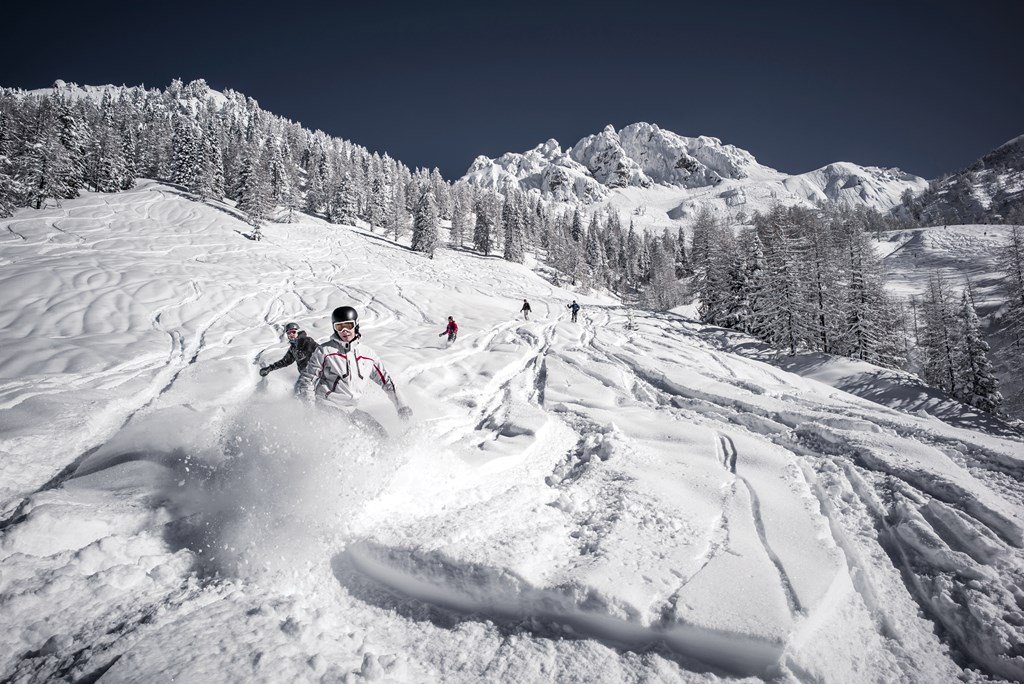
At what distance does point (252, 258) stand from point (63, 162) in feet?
107

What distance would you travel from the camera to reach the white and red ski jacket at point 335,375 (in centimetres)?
484

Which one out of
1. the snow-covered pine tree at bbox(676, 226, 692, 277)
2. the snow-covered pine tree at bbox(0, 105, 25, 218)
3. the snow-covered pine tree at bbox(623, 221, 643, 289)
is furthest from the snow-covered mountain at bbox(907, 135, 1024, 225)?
the snow-covered pine tree at bbox(0, 105, 25, 218)

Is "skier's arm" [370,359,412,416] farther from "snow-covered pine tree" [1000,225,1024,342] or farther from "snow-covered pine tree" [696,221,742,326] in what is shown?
"snow-covered pine tree" [696,221,742,326]

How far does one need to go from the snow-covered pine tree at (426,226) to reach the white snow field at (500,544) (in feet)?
183

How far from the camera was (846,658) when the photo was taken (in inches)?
111

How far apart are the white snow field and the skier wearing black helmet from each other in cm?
33

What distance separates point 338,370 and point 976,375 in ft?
112

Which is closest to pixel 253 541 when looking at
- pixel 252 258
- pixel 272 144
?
pixel 252 258

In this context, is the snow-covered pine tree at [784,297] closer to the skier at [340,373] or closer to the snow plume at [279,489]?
the skier at [340,373]

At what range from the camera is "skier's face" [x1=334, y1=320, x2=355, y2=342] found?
4910 mm

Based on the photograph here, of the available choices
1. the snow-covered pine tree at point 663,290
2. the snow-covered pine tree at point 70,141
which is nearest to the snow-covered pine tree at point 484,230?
the snow-covered pine tree at point 663,290

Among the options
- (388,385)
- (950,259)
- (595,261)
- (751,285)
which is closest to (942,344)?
(751,285)

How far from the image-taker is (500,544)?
364 cm

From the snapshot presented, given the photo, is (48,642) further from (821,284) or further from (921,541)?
(821,284)
